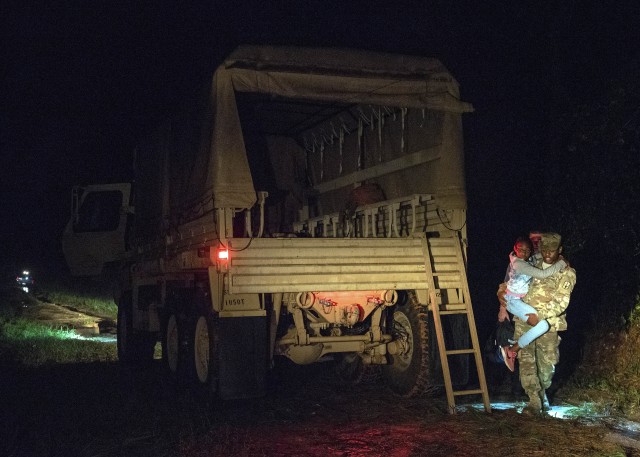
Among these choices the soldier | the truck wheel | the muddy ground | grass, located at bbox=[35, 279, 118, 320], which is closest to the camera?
the muddy ground

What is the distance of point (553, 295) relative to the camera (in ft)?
27.1

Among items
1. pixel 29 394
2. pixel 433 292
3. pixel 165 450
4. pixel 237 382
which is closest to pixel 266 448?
pixel 165 450

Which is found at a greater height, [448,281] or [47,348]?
[448,281]

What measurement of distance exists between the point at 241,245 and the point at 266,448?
2.21 metres

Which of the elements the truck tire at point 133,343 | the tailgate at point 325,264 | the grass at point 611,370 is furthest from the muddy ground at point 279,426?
the truck tire at point 133,343

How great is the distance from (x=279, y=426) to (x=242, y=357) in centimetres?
97

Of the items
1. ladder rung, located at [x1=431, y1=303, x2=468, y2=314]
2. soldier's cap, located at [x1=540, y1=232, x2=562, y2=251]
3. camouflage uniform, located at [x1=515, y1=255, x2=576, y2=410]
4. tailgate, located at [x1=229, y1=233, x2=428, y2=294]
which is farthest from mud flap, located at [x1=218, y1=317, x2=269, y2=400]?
soldier's cap, located at [x1=540, y1=232, x2=562, y2=251]

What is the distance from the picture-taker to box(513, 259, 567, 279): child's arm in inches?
323

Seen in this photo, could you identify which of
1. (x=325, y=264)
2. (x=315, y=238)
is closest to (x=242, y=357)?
(x=325, y=264)

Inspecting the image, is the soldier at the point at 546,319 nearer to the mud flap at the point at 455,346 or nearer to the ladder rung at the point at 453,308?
the ladder rung at the point at 453,308

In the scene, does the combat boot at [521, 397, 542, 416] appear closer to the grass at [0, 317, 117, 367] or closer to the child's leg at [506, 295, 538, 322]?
the child's leg at [506, 295, 538, 322]

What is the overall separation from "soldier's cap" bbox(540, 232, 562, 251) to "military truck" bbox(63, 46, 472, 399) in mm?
1329

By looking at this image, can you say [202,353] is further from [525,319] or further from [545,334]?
[545,334]

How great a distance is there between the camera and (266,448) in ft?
23.6
